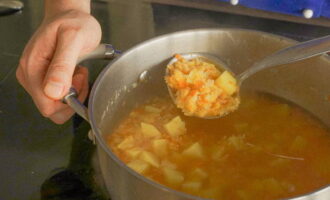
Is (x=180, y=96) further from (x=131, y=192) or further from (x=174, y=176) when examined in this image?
(x=131, y=192)

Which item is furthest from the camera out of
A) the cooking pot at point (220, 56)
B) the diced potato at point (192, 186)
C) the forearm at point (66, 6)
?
the forearm at point (66, 6)

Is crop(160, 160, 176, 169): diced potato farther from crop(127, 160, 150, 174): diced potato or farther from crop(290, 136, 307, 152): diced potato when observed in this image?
crop(290, 136, 307, 152): diced potato

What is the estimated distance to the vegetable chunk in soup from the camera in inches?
28.8

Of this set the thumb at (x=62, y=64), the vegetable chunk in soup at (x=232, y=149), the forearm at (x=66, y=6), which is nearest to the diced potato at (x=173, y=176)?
the vegetable chunk in soup at (x=232, y=149)

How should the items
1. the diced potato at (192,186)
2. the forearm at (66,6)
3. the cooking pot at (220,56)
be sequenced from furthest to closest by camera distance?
the forearm at (66,6), the cooking pot at (220,56), the diced potato at (192,186)

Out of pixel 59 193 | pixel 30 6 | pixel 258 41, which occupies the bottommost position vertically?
pixel 59 193

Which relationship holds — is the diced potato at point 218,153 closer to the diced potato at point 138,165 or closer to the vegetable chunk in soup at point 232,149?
the vegetable chunk in soup at point 232,149

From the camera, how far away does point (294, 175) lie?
0.77 meters

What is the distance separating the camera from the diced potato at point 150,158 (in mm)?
763

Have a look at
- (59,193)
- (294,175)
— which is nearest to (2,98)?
(59,193)

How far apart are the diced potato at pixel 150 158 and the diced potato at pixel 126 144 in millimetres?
35

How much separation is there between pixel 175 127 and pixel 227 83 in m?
0.13

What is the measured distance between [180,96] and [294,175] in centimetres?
25

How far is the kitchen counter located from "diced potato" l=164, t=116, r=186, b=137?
0.22 meters
